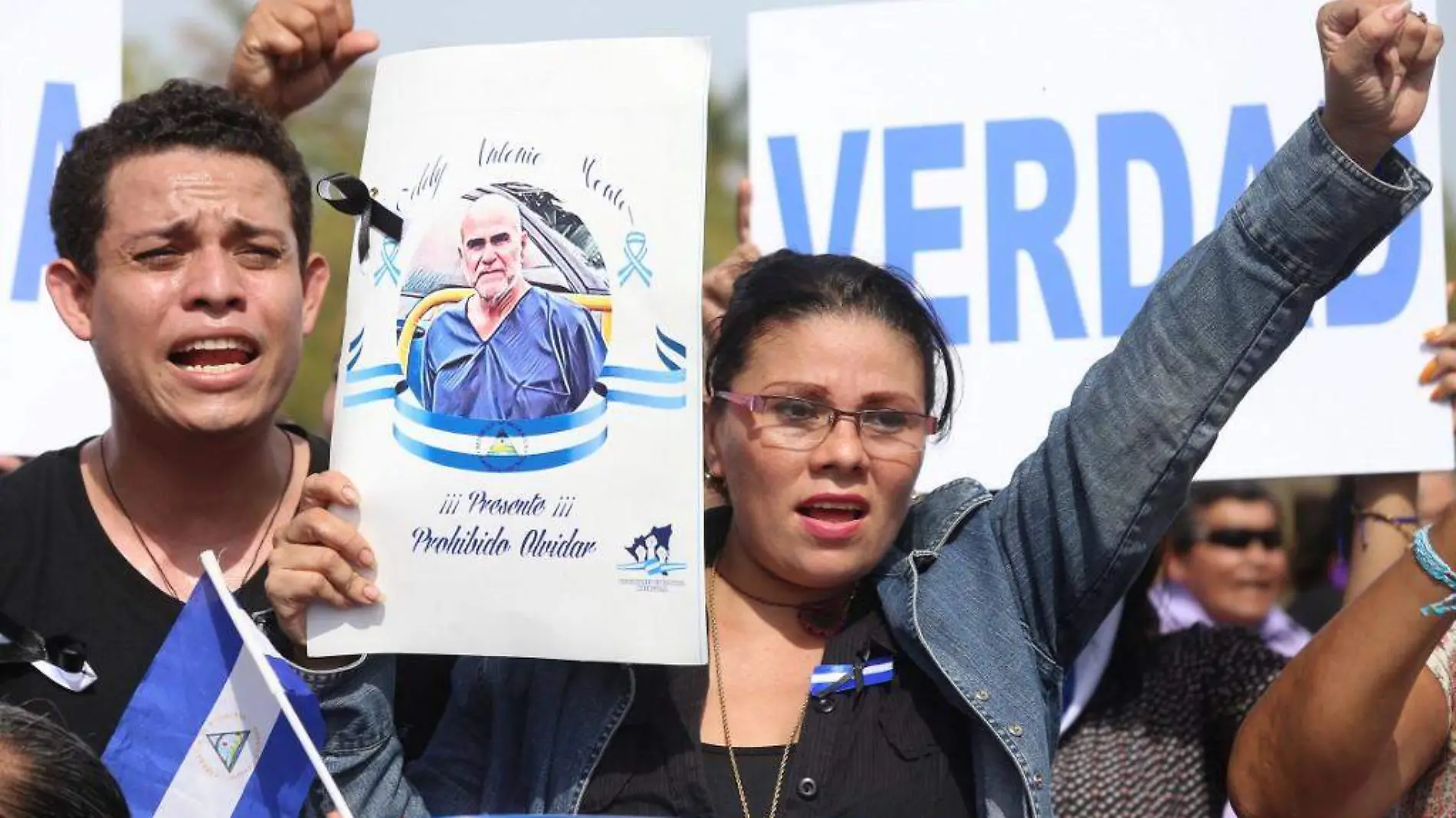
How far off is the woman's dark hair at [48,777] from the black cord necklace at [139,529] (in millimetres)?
821

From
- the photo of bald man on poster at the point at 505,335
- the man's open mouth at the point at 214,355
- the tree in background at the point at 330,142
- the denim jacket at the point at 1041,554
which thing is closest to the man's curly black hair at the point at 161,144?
the man's open mouth at the point at 214,355

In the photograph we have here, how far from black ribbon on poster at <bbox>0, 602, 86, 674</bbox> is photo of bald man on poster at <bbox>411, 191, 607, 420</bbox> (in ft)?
2.16

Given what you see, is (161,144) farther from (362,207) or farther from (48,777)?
(48,777)

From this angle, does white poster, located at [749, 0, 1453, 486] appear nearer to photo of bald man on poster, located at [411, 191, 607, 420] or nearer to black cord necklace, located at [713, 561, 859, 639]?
black cord necklace, located at [713, 561, 859, 639]

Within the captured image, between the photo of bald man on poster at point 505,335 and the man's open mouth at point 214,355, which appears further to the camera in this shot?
the man's open mouth at point 214,355

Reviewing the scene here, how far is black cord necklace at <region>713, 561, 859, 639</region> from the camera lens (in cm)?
289

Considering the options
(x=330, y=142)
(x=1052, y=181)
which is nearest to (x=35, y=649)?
→ (x=1052, y=181)

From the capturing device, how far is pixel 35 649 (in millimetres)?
2834

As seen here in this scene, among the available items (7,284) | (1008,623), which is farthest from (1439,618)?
(7,284)

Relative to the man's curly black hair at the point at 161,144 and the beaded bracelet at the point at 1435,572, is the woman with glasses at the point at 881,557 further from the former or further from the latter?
the man's curly black hair at the point at 161,144

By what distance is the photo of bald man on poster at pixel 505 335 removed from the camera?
2650mm

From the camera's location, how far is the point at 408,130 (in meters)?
2.78

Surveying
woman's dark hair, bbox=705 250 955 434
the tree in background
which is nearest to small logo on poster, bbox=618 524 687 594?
woman's dark hair, bbox=705 250 955 434

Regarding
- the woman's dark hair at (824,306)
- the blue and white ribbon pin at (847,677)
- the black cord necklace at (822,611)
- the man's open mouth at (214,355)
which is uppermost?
the woman's dark hair at (824,306)
